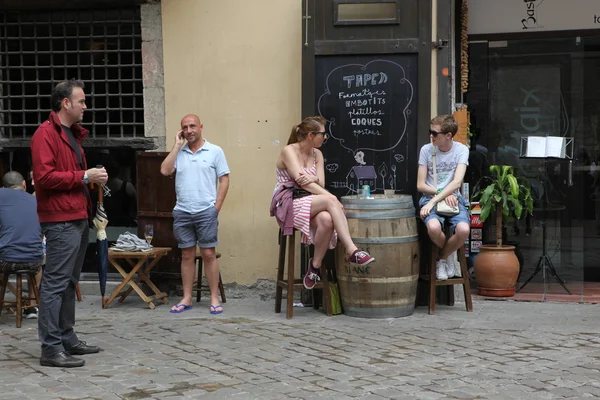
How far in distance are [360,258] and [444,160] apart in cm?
127

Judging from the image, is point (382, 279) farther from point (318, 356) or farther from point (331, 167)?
point (318, 356)

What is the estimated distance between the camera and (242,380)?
218 inches

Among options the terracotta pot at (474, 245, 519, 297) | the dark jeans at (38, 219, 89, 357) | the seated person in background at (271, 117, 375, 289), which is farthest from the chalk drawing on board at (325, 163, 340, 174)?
the dark jeans at (38, 219, 89, 357)

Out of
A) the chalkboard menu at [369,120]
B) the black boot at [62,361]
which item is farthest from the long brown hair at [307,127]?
the black boot at [62,361]

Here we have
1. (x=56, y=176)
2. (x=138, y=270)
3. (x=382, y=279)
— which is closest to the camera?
(x=56, y=176)

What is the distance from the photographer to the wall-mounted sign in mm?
9156

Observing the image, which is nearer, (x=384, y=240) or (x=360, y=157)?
(x=384, y=240)

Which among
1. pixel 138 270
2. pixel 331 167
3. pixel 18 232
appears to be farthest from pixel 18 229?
pixel 331 167

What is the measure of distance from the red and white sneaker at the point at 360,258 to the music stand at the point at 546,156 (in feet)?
7.54

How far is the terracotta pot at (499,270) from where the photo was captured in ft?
27.6

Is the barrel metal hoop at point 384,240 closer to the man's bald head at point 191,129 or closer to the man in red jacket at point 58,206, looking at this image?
the man's bald head at point 191,129

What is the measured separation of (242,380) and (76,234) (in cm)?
150

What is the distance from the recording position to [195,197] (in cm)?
789

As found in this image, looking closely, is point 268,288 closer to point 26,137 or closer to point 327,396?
A: point 26,137
